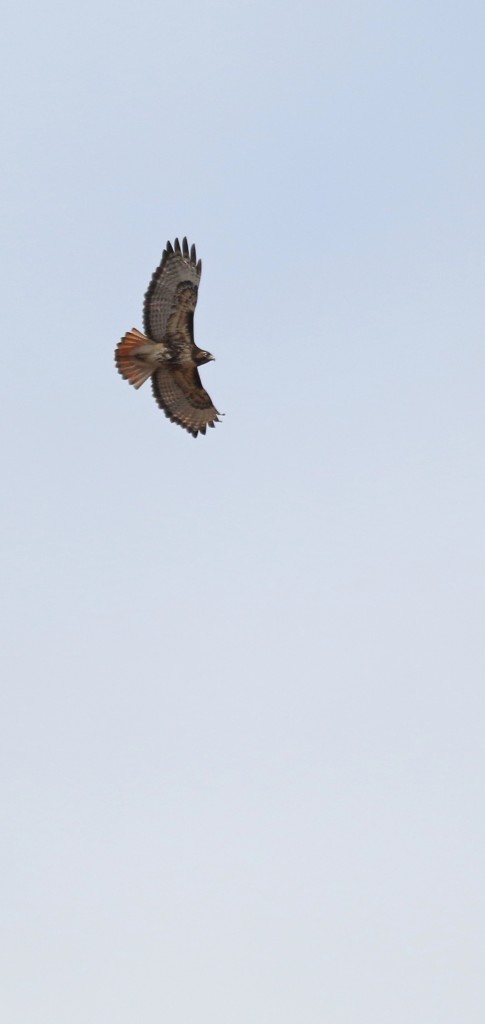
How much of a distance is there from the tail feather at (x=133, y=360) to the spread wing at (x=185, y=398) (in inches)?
20.6

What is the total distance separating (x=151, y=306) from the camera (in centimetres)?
4806

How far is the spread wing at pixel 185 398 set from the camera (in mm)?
48906

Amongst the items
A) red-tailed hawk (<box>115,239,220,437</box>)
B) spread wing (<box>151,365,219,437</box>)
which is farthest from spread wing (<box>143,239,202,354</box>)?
spread wing (<box>151,365,219,437</box>)

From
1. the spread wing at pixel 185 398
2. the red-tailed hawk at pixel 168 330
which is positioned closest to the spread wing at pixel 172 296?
the red-tailed hawk at pixel 168 330

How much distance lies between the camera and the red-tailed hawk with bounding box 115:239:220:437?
4794 cm

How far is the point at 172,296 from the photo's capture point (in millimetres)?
47969

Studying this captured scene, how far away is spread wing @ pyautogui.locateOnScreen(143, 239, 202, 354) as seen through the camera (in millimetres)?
47906

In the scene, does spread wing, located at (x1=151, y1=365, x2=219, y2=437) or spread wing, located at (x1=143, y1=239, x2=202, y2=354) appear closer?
spread wing, located at (x1=143, y1=239, x2=202, y2=354)

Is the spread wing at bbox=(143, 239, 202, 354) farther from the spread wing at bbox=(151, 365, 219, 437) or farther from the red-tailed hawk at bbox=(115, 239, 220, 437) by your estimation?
the spread wing at bbox=(151, 365, 219, 437)

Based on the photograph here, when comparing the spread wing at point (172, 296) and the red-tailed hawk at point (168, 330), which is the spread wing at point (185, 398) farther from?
the spread wing at point (172, 296)

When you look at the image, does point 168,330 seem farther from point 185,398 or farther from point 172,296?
point 185,398

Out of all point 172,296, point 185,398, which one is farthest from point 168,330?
point 185,398

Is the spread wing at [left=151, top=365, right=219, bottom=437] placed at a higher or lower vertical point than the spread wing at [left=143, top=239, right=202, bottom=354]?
lower

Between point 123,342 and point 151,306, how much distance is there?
1.01 metres
